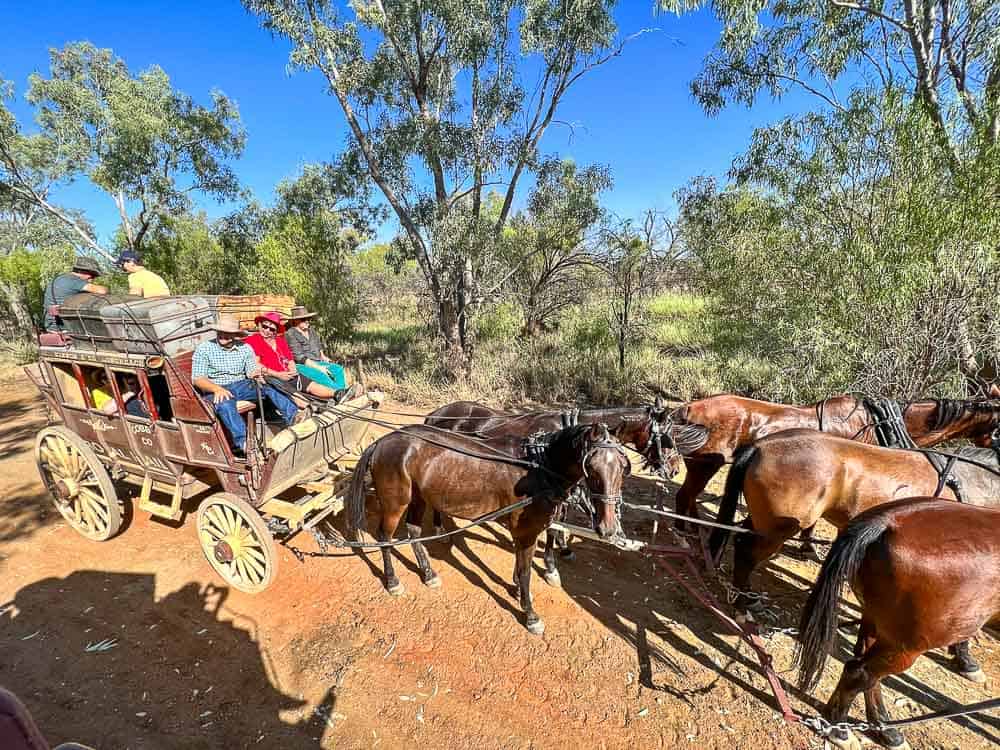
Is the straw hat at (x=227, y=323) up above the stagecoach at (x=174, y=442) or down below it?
above

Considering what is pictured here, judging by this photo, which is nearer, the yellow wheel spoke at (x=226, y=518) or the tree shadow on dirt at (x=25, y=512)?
the yellow wheel spoke at (x=226, y=518)

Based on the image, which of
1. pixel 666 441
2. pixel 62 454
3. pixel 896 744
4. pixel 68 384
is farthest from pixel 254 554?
pixel 896 744

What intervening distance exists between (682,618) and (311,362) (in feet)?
16.0

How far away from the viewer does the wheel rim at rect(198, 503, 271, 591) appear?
3.87m

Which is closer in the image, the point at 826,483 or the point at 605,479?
the point at 605,479

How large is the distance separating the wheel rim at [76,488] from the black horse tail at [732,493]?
6.09 meters

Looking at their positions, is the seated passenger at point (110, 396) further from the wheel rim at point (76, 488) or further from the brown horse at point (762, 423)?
the brown horse at point (762, 423)

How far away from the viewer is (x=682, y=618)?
3.77 meters

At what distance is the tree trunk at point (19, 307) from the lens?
51.8 feet

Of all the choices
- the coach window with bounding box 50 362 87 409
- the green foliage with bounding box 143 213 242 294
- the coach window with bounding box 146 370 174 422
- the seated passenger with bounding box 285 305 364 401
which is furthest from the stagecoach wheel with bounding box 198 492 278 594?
the green foliage with bounding box 143 213 242 294

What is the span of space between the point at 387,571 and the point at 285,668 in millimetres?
1050

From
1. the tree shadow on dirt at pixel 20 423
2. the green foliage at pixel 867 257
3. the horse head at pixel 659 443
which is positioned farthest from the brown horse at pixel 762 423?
the tree shadow on dirt at pixel 20 423

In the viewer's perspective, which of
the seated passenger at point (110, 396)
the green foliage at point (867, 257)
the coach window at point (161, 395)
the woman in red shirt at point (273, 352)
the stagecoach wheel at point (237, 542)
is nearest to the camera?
the stagecoach wheel at point (237, 542)

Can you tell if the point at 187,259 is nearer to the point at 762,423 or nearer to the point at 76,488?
the point at 76,488
